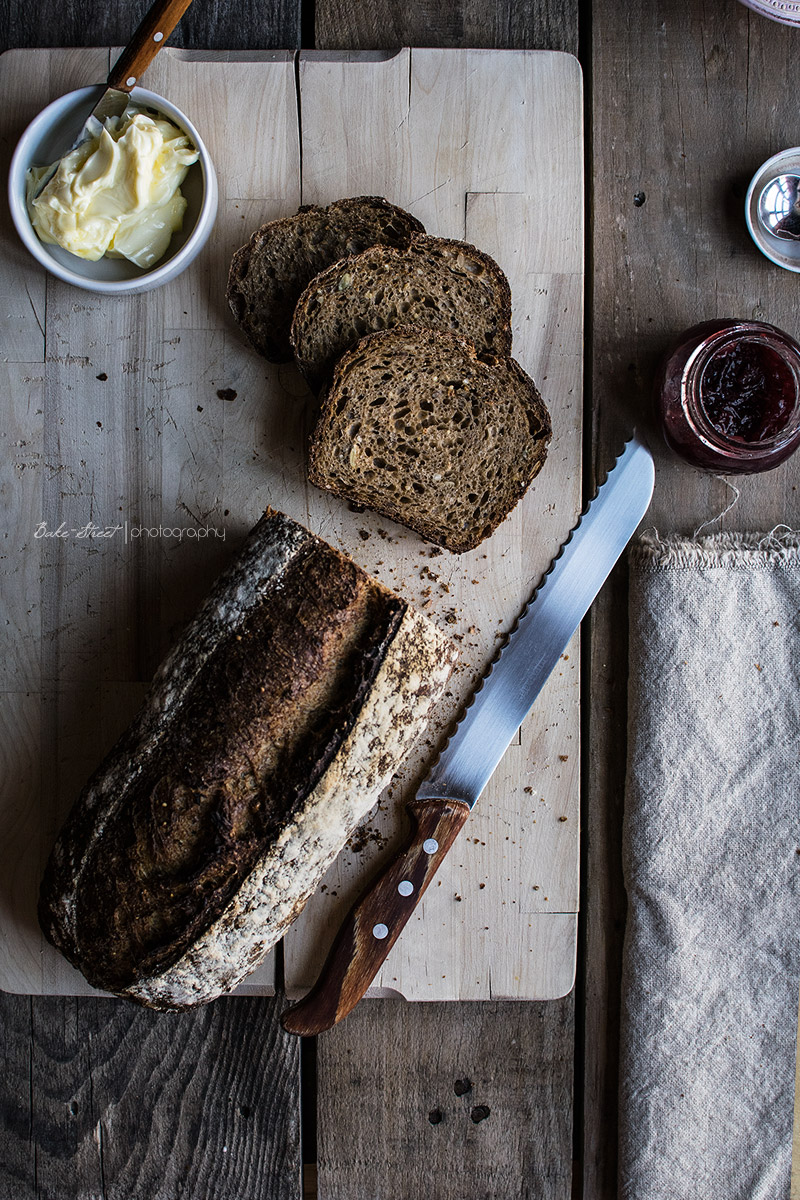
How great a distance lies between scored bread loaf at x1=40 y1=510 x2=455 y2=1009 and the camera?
1571 mm

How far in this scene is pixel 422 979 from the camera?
195 centimetres

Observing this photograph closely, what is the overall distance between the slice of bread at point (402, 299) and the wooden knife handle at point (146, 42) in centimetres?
56

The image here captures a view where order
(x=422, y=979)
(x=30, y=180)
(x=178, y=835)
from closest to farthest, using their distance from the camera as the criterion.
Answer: (x=178, y=835) < (x=30, y=180) < (x=422, y=979)

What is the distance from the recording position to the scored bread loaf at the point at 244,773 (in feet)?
5.16

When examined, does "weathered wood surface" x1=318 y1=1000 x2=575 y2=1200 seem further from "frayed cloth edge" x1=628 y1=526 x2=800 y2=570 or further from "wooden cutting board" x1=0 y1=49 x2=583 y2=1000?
"frayed cloth edge" x1=628 y1=526 x2=800 y2=570

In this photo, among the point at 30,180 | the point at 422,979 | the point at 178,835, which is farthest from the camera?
the point at 422,979

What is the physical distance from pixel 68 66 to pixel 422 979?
7.31 ft

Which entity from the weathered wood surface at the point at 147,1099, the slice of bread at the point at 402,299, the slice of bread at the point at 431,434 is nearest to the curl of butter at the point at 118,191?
the slice of bread at the point at 402,299

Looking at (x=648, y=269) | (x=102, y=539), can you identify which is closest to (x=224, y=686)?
(x=102, y=539)

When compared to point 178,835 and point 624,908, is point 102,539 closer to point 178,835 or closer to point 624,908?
point 178,835

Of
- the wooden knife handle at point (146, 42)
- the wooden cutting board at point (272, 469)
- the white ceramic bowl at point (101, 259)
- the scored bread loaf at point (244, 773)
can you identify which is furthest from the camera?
the wooden cutting board at point (272, 469)

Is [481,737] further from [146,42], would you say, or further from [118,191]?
[146,42]

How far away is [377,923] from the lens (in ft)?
6.15

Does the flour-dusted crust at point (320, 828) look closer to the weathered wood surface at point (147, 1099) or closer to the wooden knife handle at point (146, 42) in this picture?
the weathered wood surface at point (147, 1099)
